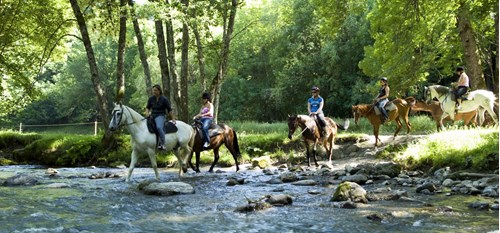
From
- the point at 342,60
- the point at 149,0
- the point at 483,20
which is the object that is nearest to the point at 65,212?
the point at 149,0

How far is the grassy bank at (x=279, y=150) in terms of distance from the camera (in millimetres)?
12133

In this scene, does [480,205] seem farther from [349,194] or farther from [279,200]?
[279,200]

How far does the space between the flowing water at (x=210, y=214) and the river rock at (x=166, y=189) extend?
0.25 m

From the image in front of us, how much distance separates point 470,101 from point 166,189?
44.9ft

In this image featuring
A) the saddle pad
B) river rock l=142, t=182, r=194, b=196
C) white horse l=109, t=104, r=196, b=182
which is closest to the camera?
river rock l=142, t=182, r=194, b=196

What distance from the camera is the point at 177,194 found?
9.75m

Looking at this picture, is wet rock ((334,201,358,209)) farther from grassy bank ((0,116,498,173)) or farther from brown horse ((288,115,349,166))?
brown horse ((288,115,349,166))

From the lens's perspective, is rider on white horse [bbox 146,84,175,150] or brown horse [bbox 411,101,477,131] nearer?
rider on white horse [bbox 146,84,175,150]

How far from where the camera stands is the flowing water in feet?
20.6

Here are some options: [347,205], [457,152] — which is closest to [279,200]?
[347,205]

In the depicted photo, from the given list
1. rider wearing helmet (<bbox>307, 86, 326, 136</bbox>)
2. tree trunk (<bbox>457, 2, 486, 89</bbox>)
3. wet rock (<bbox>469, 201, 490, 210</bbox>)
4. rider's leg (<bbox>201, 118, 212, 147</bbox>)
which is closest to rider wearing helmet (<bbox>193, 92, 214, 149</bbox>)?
rider's leg (<bbox>201, 118, 212, 147</bbox>)

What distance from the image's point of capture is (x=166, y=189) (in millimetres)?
9688

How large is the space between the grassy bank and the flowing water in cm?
393

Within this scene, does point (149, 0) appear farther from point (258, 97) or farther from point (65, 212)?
point (258, 97)
